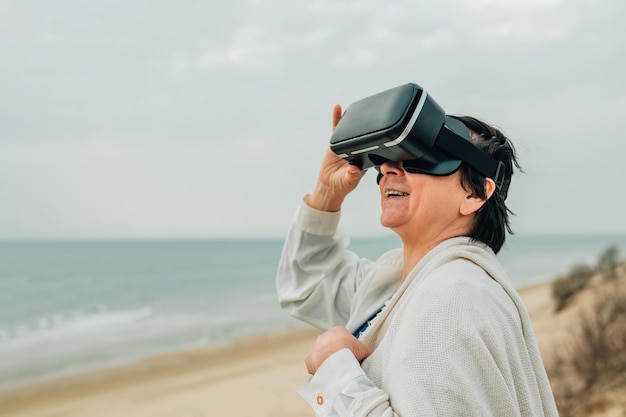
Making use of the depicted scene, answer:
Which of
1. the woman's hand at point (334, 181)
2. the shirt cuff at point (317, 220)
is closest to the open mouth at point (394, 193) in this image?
the woman's hand at point (334, 181)

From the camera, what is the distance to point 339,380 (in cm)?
133

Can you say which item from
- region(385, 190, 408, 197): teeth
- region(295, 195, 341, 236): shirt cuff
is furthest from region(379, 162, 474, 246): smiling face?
region(295, 195, 341, 236): shirt cuff

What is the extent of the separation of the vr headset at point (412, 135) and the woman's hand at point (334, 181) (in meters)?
0.32

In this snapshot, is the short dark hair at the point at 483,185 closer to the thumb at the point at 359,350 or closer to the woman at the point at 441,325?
the woman at the point at 441,325

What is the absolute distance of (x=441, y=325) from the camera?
1241 mm

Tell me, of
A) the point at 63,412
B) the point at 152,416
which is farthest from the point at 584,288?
the point at 63,412

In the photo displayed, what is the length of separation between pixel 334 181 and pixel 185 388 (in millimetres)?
8312

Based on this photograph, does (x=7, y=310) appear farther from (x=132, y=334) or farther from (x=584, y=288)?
(x=584, y=288)

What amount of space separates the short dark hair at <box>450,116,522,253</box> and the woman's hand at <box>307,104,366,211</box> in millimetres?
402

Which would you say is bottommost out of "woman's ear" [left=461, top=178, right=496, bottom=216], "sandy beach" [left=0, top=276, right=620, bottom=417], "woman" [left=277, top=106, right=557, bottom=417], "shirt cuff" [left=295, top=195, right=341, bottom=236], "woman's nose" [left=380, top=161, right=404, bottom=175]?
"sandy beach" [left=0, top=276, right=620, bottom=417]

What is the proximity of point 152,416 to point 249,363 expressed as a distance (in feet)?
11.0

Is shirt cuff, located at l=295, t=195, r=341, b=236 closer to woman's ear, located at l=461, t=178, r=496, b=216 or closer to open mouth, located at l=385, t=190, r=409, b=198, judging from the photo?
→ open mouth, located at l=385, t=190, r=409, b=198

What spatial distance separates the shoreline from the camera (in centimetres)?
841

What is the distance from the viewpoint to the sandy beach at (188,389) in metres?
8.36
